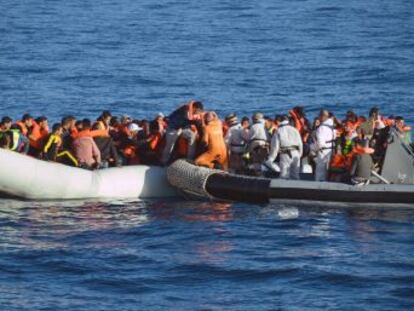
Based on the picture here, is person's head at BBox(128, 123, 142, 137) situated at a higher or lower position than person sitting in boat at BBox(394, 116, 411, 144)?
lower

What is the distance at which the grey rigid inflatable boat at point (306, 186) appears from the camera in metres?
25.2

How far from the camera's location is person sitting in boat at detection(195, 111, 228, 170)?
25984 mm

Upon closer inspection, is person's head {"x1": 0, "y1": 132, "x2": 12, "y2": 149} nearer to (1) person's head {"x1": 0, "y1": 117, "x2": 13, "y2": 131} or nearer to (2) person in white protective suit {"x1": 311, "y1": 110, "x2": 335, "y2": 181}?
(1) person's head {"x1": 0, "y1": 117, "x2": 13, "y2": 131}

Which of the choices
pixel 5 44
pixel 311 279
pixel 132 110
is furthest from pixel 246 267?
pixel 5 44

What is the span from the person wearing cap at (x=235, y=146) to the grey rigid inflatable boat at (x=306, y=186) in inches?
40.3

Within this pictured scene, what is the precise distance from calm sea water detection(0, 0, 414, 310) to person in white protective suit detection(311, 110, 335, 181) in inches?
29.5

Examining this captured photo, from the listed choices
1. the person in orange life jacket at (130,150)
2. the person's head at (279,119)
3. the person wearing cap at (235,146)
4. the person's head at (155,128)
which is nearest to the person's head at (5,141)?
the person in orange life jacket at (130,150)

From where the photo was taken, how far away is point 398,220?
2500 centimetres

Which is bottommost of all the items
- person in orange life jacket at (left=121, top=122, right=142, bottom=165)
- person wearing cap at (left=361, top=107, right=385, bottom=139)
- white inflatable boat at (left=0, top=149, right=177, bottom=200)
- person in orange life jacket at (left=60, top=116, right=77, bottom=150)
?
white inflatable boat at (left=0, top=149, right=177, bottom=200)

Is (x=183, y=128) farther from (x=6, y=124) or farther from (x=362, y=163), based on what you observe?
(x=362, y=163)

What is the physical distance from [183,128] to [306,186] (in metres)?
2.82

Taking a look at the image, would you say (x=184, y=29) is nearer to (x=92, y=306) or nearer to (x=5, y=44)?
(x=5, y=44)

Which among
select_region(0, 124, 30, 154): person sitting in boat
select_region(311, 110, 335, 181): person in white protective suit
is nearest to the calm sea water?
select_region(311, 110, 335, 181): person in white protective suit

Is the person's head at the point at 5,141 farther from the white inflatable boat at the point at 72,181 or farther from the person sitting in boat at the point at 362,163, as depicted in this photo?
the person sitting in boat at the point at 362,163
